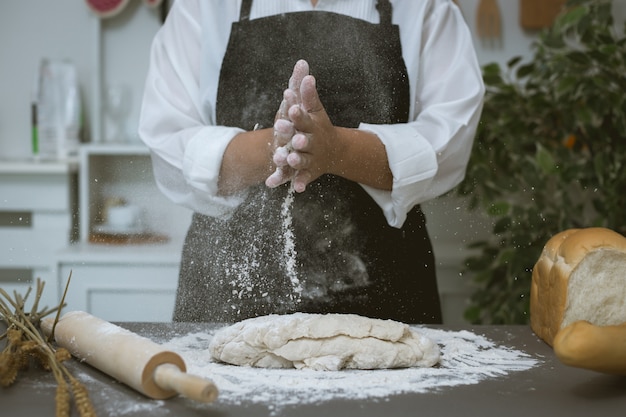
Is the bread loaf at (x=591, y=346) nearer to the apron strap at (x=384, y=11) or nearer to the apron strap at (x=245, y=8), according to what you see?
the apron strap at (x=384, y=11)

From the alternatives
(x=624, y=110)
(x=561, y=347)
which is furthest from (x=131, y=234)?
(x=624, y=110)

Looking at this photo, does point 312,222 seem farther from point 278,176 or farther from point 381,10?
point 381,10

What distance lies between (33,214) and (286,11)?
35.6 inches

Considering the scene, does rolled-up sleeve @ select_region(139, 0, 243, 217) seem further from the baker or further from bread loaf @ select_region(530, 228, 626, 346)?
bread loaf @ select_region(530, 228, 626, 346)

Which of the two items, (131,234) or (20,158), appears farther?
(20,158)

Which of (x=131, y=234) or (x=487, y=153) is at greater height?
(x=487, y=153)

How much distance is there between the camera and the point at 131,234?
1.60m

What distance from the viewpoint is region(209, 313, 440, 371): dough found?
3.26ft

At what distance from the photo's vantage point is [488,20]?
2152mm

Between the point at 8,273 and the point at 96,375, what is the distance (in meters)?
0.96

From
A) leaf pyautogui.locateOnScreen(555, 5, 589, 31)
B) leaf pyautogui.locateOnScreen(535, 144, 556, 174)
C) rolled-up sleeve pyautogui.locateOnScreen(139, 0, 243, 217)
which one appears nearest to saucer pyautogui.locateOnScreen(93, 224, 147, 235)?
rolled-up sleeve pyautogui.locateOnScreen(139, 0, 243, 217)

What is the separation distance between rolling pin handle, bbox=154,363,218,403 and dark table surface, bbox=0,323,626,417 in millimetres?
31

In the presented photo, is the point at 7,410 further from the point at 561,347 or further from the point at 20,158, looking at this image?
the point at 20,158

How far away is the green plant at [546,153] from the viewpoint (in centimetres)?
179
